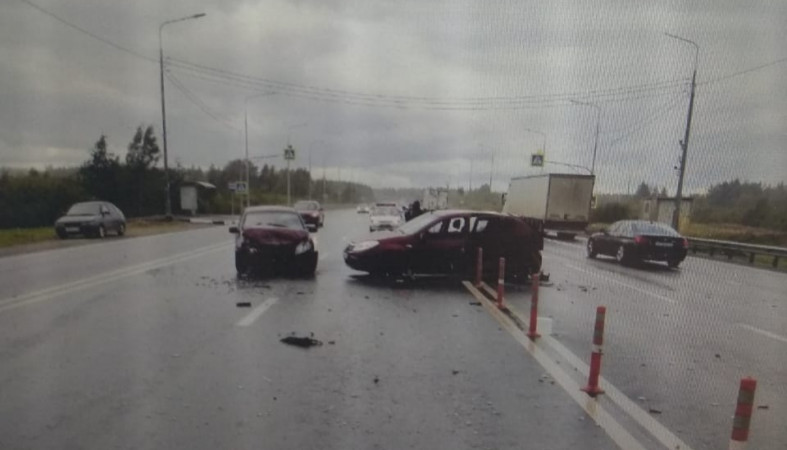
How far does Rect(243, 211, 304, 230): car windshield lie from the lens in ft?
42.0

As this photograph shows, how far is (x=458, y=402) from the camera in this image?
15.2 feet

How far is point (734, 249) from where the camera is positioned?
20703mm

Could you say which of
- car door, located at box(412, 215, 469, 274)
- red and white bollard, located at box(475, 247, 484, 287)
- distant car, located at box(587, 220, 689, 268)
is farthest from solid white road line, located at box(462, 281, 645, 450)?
distant car, located at box(587, 220, 689, 268)

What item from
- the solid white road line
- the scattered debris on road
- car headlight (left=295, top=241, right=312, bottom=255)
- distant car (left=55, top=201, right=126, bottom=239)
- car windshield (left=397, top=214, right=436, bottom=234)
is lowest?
distant car (left=55, top=201, right=126, bottom=239)

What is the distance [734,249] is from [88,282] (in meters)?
21.1

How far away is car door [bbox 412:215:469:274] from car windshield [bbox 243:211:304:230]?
3048 millimetres

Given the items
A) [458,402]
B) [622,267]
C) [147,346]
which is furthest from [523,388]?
[622,267]

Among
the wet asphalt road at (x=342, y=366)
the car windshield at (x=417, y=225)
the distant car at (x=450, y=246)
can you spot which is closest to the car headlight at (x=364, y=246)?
the distant car at (x=450, y=246)

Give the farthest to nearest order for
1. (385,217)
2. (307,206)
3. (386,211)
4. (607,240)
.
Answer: (307,206)
(386,211)
(385,217)
(607,240)

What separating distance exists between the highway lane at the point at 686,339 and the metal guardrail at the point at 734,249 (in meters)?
3.33

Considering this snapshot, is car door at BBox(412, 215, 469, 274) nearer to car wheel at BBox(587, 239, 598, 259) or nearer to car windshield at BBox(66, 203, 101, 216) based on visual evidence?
car wheel at BBox(587, 239, 598, 259)

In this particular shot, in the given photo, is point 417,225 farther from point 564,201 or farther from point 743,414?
point 564,201

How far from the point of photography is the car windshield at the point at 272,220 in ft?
42.0

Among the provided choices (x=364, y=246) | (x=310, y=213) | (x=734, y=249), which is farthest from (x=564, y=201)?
(x=364, y=246)
